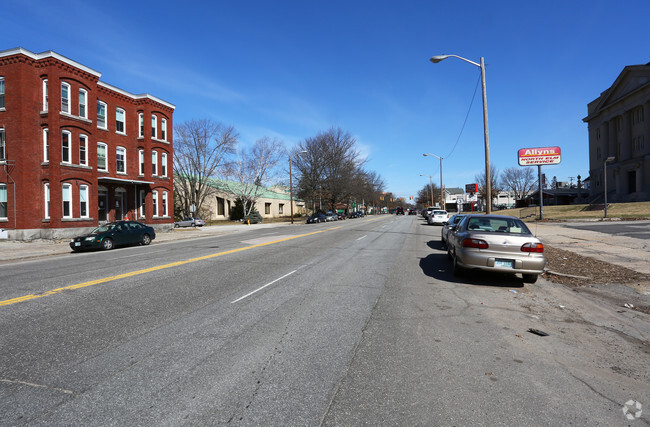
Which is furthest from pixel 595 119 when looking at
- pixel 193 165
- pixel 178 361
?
pixel 178 361

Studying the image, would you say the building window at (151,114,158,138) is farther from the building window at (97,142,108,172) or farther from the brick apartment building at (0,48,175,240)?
the building window at (97,142,108,172)

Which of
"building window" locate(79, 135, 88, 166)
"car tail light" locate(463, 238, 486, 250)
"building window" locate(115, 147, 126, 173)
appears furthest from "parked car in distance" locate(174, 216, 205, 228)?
"car tail light" locate(463, 238, 486, 250)

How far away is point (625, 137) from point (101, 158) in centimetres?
6388

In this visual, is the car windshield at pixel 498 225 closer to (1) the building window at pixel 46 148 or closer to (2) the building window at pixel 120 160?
(1) the building window at pixel 46 148

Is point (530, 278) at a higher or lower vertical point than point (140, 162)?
lower

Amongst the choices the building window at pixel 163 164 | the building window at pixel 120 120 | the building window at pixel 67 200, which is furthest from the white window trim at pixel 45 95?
the building window at pixel 163 164

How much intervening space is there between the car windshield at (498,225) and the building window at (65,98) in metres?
25.8

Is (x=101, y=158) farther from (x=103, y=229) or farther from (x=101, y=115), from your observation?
(x=103, y=229)

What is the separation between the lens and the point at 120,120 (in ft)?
95.9

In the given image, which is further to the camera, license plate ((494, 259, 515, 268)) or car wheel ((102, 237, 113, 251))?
car wheel ((102, 237, 113, 251))

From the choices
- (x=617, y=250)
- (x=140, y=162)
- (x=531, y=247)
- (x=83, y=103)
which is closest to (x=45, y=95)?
(x=83, y=103)

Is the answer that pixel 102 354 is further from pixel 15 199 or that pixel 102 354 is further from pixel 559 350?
pixel 15 199

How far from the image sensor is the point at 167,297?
22.1 feet

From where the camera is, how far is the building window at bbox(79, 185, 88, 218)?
24156 millimetres
